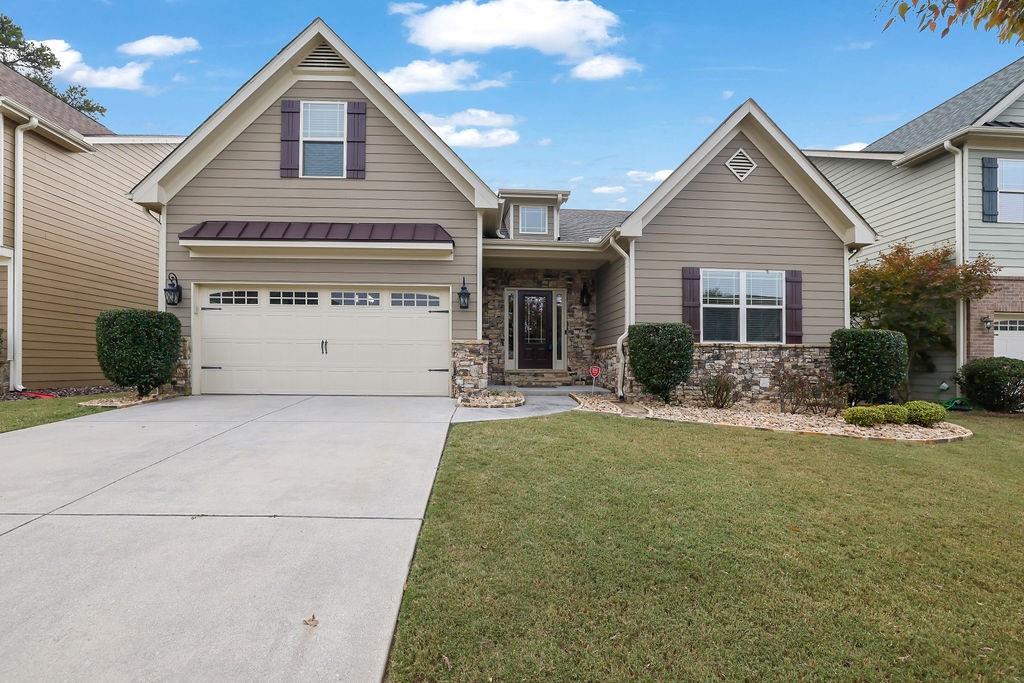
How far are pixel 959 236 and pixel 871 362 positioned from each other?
4.42m

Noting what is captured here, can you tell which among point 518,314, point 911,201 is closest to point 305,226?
point 518,314

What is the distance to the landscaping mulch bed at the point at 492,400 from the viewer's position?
8444 millimetres

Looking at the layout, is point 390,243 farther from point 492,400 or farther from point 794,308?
point 794,308

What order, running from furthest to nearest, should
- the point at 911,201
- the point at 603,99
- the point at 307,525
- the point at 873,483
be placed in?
the point at 603,99 → the point at 911,201 → the point at 873,483 → the point at 307,525

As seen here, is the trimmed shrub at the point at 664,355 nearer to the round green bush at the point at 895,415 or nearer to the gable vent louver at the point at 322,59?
the round green bush at the point at 895,415

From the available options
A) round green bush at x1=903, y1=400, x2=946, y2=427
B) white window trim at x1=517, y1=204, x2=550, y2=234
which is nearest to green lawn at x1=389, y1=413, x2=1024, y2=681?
round green bush at x1=903, y1=400, x2=946, y2=427

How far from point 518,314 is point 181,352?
6998mm

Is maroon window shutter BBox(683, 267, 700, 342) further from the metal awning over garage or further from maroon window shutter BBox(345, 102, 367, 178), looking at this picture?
maroon window shutter BBox(345, 102, 367, 178)

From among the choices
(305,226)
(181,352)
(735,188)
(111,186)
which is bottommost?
(181,352)

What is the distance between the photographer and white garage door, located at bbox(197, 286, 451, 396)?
376 inches

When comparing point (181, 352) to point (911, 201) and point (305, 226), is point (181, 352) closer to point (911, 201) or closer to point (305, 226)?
point (305, 226)

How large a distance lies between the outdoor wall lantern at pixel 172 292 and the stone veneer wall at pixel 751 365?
8417mm

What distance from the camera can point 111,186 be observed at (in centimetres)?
1264

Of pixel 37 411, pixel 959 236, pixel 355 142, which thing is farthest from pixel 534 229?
pixel 37 411
